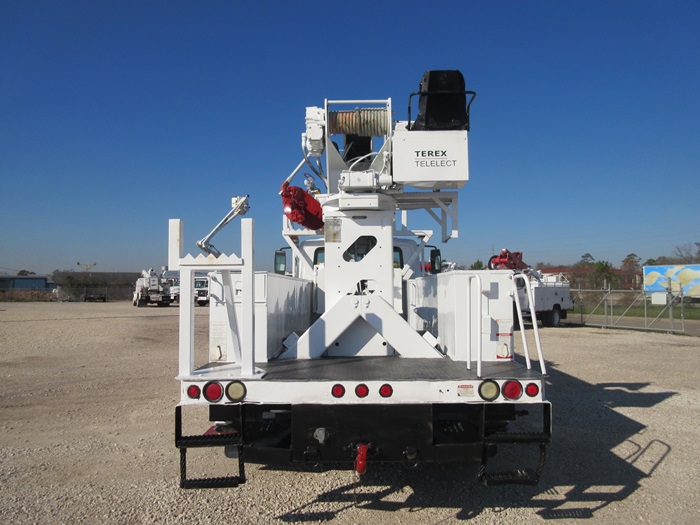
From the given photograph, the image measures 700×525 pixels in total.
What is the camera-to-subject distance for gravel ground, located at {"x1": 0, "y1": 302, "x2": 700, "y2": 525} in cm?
403

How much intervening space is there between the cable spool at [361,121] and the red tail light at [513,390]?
337 centimetres

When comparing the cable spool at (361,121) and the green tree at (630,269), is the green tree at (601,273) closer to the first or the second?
the green tree at (630,269)

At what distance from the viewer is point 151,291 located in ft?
133

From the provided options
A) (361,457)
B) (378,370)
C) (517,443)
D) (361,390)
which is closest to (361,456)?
(361,457)

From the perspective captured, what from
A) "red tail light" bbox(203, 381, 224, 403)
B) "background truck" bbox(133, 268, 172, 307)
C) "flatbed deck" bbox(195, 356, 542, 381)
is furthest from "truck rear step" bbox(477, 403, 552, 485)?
"background truck" bbox(133, 268, 172, 307)

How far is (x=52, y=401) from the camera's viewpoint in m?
7.77

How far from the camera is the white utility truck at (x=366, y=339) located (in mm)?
3643

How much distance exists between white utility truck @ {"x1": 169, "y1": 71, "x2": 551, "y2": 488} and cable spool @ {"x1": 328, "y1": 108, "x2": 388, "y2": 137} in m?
0.02

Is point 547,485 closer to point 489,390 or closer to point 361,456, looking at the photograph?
point 489,390

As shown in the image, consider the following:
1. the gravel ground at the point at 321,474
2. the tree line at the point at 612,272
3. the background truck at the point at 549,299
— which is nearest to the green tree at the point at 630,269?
the tree line at the point at 612,272

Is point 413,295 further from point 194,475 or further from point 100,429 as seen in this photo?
point 100,429

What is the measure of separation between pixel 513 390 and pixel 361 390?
1.06 metres

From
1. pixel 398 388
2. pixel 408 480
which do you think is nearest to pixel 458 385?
pixel 398 388

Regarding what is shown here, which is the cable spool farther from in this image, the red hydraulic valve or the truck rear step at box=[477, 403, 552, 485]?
the truck rear step at box=[477, 403, 552, 485]
